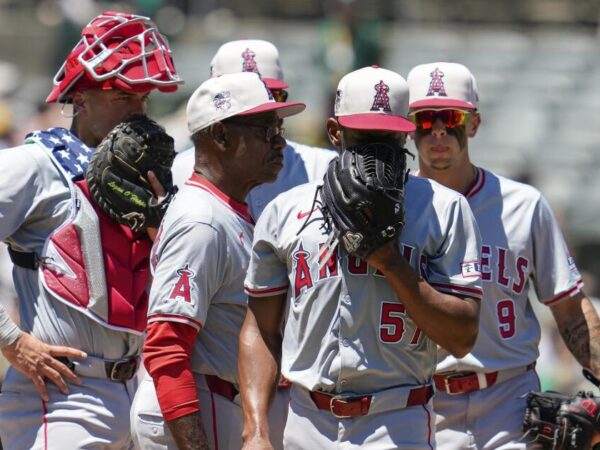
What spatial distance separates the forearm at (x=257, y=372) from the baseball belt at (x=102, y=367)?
2.96ft

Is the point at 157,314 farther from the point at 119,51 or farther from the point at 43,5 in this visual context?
the point at 43,5

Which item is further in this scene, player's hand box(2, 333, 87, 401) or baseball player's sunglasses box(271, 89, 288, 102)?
baseball player's sunglasses box(271, 89, 288, 102)

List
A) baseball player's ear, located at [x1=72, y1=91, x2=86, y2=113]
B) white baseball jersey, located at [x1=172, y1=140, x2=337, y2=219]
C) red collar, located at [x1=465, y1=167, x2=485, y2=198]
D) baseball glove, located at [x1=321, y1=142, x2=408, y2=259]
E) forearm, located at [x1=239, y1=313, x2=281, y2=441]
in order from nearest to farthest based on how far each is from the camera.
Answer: baseball glove, located at [x1=321, y1=142, x2=408, y2=259] < forearm, located at [x1=239, y1=313, x2=281, y2=441] < baseball player's ear, located at [x1=72, y1=91, x2=86, y2=113] < red collar, located at [x1=465, y1=167, x2=485, y2=198] < white baseball jersey, located at [x1=172, y1=140, x2=337, y2=219]

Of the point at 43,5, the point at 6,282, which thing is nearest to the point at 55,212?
the point at 6,282

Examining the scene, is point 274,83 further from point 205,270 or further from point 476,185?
point 205,270

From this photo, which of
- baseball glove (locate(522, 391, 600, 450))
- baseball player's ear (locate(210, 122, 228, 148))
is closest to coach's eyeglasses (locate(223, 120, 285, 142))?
baseball player's ear (locate(210, 122, 228, 148))

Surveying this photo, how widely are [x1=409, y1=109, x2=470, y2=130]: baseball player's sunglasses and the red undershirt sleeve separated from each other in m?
1.64

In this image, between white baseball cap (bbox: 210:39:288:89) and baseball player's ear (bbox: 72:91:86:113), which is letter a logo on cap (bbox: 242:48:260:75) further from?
baseball player's ear (bbox: 72:91:86:113)

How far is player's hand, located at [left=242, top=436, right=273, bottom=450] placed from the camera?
14.0 ft

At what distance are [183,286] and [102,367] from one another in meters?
0.89

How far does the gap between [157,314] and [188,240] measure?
0.91 ft

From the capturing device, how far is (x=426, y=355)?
4.31 metres

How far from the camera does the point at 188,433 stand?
436 centimetres

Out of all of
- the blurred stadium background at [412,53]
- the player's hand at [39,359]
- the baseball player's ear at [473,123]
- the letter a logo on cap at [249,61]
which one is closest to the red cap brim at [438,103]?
the baseball player's ear at [473,123]
